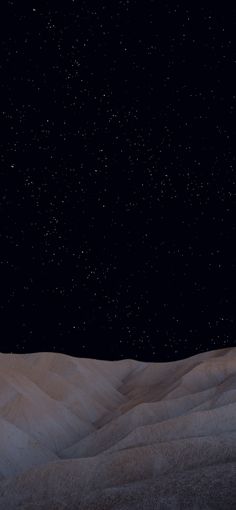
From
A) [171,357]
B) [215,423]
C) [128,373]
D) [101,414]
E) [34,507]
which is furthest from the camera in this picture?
[171,357]

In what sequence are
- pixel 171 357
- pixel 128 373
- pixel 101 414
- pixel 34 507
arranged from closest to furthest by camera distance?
pixel 34 507 < pixel 101 414 < pixel 128 373 < pixel 171 357

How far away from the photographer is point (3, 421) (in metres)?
1.76

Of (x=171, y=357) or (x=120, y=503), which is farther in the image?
(x=171, y=357)

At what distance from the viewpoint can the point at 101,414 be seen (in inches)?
84.5

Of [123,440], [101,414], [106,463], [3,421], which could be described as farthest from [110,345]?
[106,463]

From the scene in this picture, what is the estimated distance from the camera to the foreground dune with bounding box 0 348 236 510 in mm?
1073

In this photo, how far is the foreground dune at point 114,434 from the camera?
107 cm

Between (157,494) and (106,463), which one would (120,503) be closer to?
(157,494)

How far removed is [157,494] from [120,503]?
0.06 meters

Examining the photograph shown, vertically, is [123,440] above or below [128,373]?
below

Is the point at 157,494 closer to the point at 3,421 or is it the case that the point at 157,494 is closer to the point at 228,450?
the point at 228,450

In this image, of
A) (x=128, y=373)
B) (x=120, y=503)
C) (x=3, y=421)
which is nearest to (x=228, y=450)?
(x=120, y=503)

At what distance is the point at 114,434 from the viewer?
167cm

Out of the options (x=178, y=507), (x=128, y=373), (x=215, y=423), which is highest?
(x=128, y=373)
